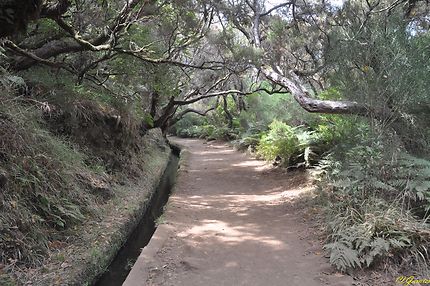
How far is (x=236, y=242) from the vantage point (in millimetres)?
5855

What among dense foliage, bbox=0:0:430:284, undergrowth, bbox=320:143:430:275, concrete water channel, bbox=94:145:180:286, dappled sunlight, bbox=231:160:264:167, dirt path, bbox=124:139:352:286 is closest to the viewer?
undergrowth, bbox=320:143:430:275

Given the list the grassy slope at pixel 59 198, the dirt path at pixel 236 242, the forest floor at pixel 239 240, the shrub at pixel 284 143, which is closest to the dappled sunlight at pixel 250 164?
the shrub at pixel 284 143

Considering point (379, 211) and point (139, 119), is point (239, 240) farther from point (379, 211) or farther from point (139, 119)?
point (139, 119)

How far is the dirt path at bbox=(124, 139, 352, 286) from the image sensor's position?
4594 mm

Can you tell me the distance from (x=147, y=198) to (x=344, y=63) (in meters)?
5.55

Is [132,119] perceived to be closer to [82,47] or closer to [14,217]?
[82,47]

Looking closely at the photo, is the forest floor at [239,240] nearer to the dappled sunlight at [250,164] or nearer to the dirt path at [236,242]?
the dirt path at [236,242]

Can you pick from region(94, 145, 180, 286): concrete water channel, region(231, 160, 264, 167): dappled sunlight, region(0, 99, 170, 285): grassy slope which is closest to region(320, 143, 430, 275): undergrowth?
region(94, 145, 180, 286): concrete water channel

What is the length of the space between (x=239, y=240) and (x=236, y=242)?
106mm

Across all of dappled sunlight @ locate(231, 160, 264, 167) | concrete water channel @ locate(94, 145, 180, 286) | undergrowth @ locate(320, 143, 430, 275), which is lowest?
concrete water channel @ locate(94, 145, 180, 286)

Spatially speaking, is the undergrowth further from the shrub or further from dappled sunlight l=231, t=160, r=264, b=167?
dappled sunlight l=231, t=160, r=264, b=167

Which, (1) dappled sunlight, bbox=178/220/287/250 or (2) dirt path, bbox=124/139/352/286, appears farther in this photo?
(1) dappled sunlight, bbox=178/220/287/250

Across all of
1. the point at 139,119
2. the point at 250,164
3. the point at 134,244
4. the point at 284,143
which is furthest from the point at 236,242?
the point at 250,164

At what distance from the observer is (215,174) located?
41.4ft
